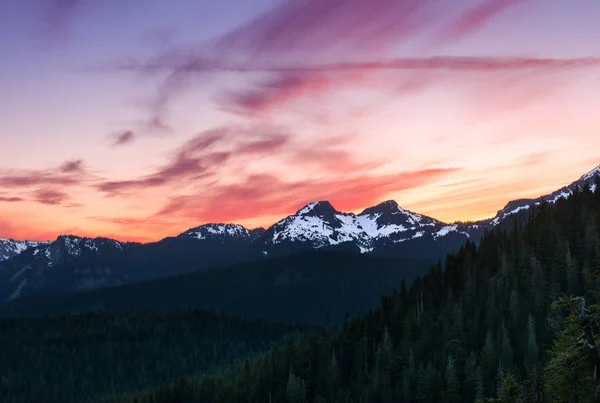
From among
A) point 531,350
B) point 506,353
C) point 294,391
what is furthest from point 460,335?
point 294,391

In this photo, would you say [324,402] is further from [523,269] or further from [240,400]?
[523,269]

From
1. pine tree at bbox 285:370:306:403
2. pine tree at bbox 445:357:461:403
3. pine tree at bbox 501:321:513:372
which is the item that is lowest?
pine tree at bbox 285:370:306:403

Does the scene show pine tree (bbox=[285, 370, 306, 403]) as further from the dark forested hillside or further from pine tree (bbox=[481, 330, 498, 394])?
pine tree (bbox=[481, 330, 498, 394])

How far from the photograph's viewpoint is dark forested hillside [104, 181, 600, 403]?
143 m

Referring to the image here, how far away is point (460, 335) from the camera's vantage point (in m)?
162

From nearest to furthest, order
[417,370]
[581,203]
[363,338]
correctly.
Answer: [417,370], [363,338], [581,203]

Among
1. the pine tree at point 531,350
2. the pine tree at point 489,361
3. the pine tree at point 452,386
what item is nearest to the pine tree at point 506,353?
the pine tree at point 489,361

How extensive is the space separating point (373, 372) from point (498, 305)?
1716 inches

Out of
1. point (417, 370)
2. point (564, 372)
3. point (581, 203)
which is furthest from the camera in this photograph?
point (581, 203)

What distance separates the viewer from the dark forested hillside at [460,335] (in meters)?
143

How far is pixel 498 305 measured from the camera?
558 ft

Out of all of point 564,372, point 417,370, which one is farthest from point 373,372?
point 564,372

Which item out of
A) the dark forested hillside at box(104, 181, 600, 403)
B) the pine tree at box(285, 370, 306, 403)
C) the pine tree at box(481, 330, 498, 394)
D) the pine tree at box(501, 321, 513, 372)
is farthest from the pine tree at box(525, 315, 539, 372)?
the pine tree at box(285, 370, 306, 403)

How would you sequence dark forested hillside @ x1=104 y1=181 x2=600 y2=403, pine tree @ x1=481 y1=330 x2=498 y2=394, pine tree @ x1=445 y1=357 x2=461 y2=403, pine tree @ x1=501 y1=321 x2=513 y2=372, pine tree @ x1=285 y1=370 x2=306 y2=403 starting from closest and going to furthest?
pine tree @ x1=445 y1=357 x2=461 y2=403
pine tree @ x1=481 y1=330 x2=498 y2=394
pine tree @ x1=501 y1=321 x2=513 y2=372
dark forested hillside @ x1=104 y1=181 x2=600 y2=403
pine tree @ x1=285 y1=370 x2=306 y2=403
